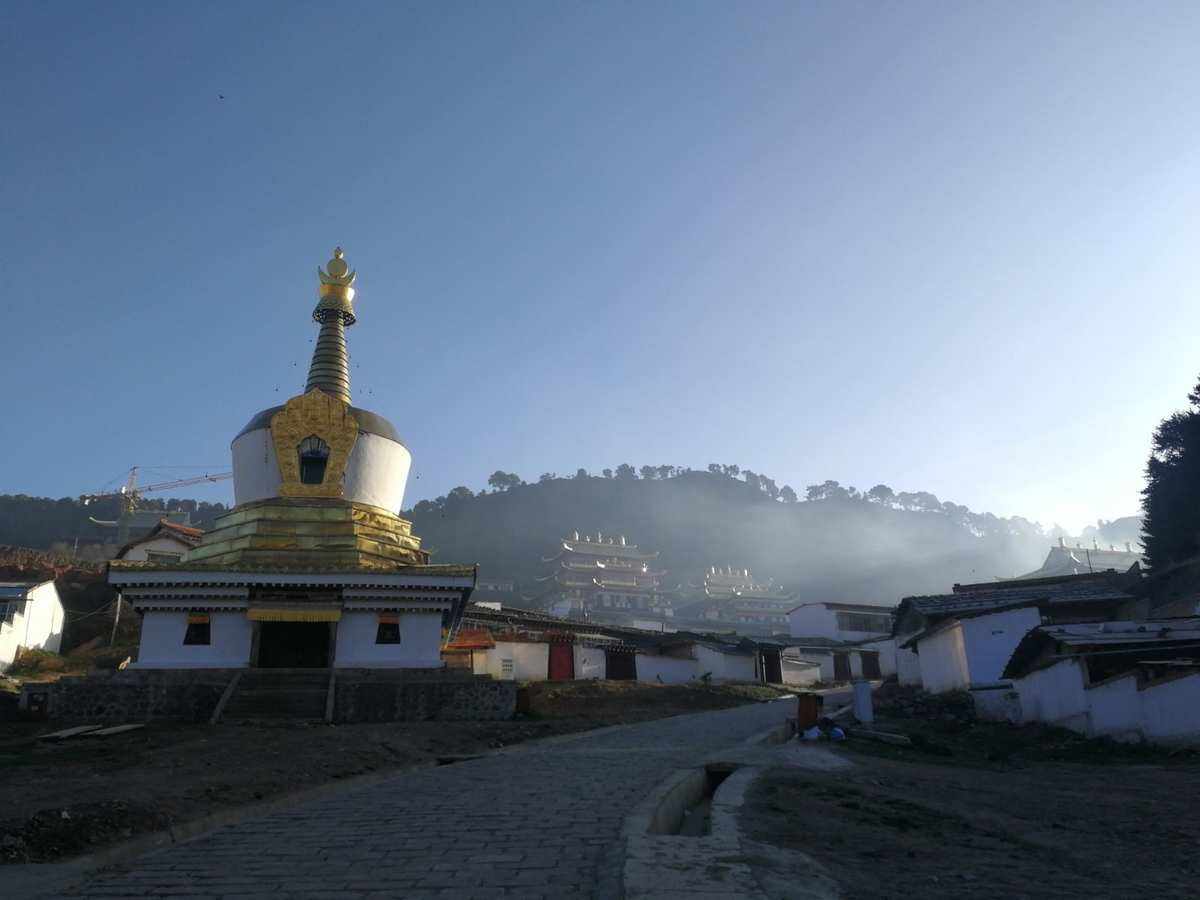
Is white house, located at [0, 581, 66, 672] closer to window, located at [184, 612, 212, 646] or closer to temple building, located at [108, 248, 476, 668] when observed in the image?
temple building, located at [108, 248, 476, 668]

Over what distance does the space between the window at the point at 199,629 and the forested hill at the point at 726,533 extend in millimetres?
98951

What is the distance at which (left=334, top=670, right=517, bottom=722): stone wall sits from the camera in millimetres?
21172

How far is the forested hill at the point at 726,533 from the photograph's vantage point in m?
138

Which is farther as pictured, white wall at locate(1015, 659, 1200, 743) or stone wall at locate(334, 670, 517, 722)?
stone wall at locate(334, 670, 517, 722)

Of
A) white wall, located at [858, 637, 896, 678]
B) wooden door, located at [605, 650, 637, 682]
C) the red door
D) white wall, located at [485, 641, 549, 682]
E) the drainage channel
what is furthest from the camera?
white wall, located at [858, 637, 896, 678]

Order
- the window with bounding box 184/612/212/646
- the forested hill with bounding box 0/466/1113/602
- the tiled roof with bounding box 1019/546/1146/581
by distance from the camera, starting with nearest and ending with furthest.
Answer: the window with bounding box 184/612/212/646, the tiled roof with bounding box 1019/546/1146/581, the forested hill with bounding box 0/466/1113/602

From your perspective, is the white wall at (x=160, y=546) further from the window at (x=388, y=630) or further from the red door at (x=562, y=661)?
the window at (x=388, y=630)

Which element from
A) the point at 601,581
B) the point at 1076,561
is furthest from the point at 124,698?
the point at 1076,561

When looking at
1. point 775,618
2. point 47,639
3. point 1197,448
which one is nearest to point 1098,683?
point 1197,448

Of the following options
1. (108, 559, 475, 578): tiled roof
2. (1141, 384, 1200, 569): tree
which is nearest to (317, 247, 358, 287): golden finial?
(108, 559, 475, 578): tiled roof

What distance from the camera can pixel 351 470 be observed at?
95.6ft

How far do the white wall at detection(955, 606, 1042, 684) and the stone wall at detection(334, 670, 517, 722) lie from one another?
49.7 feet

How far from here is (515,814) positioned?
8.95 metres

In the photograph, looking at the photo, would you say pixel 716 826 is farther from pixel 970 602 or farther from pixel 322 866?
pixel 970 602
